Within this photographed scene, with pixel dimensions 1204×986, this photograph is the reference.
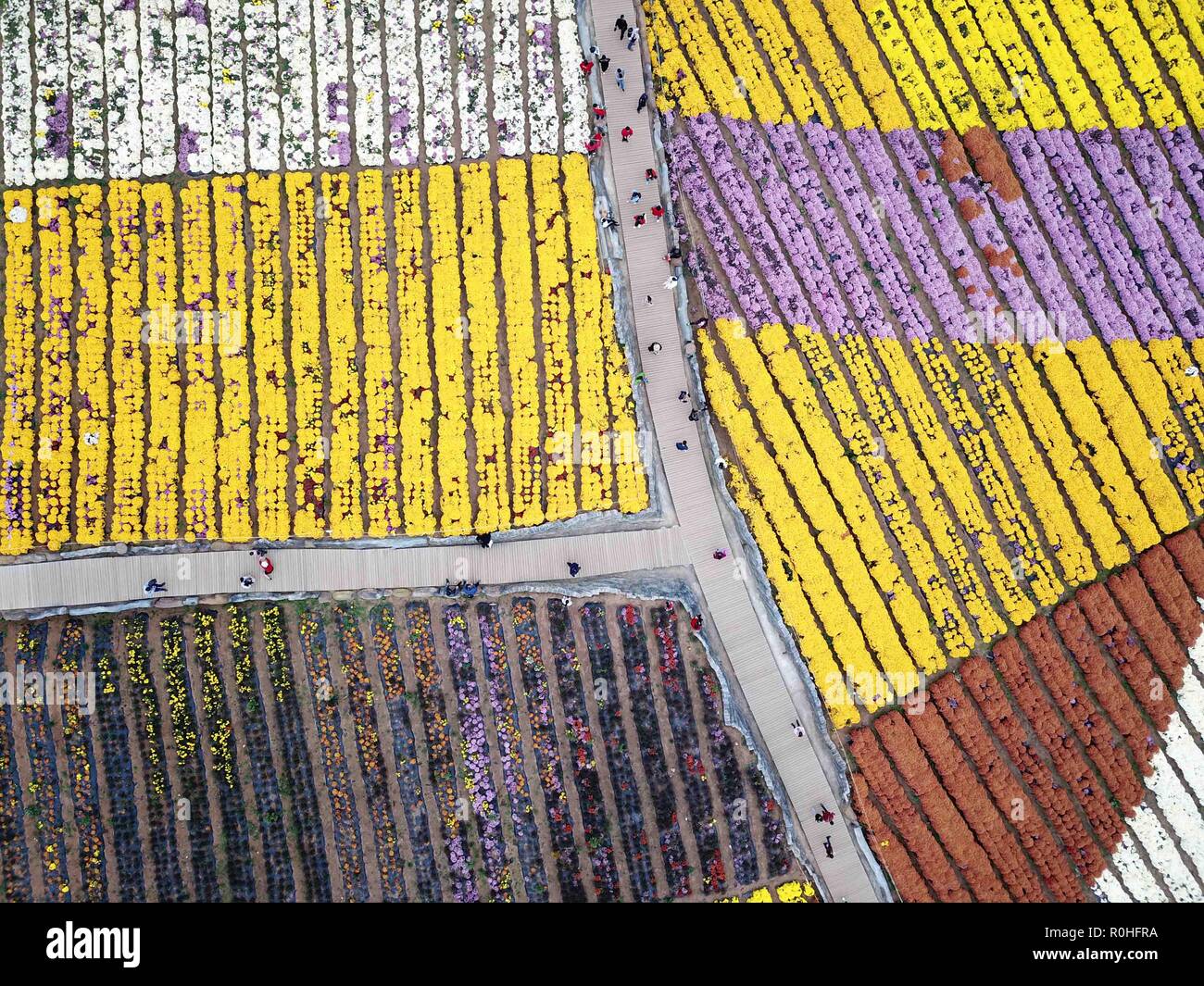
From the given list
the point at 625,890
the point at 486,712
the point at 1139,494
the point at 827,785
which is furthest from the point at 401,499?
the point at 1139,494

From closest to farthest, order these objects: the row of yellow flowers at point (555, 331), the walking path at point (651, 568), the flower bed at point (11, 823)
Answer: the flower bed at point (11, 823) < the walking path at point (651, 568) < the row of yellow flowers at point (555, 331)

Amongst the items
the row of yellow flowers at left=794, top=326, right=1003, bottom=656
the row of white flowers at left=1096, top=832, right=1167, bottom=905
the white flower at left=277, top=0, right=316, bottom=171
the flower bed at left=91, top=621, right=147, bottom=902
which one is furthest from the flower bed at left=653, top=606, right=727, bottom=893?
the white flower at left=277, top=0, right=316, bottom=171

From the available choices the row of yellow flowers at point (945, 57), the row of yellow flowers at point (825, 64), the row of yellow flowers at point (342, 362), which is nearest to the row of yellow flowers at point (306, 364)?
the row of yellow flowers at point (342, 362)

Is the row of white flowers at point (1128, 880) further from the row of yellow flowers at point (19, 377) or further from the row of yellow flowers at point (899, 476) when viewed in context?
the row of yellow flowers at point (19, 377)

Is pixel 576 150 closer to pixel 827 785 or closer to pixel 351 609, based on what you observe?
pixel 351 609

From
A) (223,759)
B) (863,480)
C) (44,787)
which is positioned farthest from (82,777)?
(863,480)

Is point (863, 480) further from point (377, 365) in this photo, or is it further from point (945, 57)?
point (377, 365)
